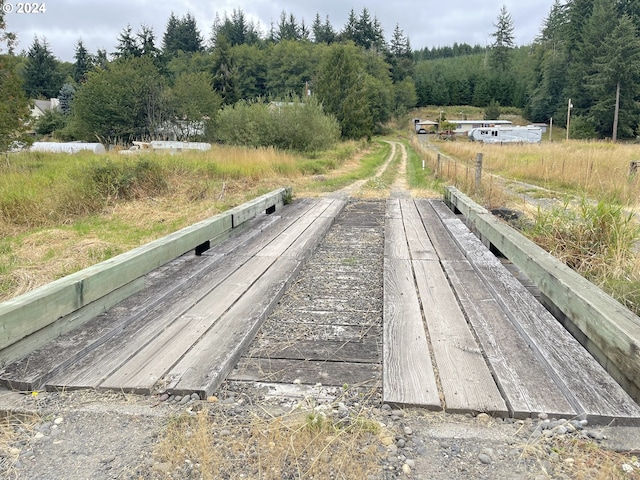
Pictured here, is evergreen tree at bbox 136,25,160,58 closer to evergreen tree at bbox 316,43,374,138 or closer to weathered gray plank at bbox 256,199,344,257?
evergreen tree at bbox 316,43,374,138

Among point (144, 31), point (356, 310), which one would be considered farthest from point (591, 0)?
point (356, 310)

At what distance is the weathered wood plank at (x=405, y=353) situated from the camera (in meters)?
1.83

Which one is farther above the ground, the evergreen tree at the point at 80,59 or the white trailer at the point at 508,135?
the evergreen tree at the point at 80,59

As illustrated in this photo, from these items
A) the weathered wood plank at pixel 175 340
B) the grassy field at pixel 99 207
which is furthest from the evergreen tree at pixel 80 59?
the weathered wood plank at pixel 175 340

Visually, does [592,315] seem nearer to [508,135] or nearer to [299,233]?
[299,233]

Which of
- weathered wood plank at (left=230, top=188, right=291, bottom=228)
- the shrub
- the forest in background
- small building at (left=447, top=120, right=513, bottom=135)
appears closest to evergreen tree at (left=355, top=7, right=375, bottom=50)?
the forest in background

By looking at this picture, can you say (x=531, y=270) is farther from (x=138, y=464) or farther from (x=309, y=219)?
(x=309, y=219)

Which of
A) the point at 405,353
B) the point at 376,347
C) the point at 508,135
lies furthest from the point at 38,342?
the point at 508,135

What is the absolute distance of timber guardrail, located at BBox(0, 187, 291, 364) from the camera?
2027 millimetres

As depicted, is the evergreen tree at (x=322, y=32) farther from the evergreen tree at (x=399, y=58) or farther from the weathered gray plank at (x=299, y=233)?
the weathered gray plank at (x=299, y=233)

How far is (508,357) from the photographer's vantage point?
2115 millimetres

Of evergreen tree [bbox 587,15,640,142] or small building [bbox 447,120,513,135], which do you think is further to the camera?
small building [bbox 447,120,513,135]

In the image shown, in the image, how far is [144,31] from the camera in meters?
50.1

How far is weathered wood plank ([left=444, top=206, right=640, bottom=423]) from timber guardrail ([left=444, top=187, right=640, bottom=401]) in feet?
0.24
